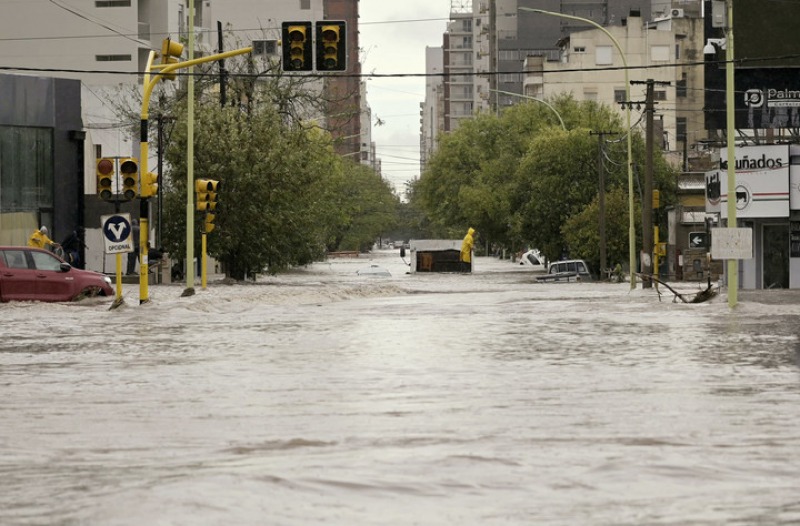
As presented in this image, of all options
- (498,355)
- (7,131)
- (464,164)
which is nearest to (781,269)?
(7,131)

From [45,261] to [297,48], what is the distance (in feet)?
30.5

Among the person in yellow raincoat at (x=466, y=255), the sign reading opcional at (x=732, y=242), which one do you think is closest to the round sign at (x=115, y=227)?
the sign reading opcional at (x=732, y=242)

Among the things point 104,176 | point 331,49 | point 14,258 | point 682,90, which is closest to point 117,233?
point 104,176

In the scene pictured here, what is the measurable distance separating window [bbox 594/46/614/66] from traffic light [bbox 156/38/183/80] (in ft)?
324

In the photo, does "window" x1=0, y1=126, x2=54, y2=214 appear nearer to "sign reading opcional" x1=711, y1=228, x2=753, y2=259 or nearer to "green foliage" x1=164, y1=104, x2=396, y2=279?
"green foliage" x1=164, y1=104, x2=396, y2=279

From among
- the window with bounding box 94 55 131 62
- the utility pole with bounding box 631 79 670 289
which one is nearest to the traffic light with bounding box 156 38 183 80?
the utility pole with bounding box 631 79 670 289

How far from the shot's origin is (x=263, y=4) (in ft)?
490

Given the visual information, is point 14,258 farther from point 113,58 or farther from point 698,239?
point 113,58

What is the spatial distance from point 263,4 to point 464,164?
152 ft

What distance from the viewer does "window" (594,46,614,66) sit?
132375 millimetres

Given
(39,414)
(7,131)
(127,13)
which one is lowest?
(39,414)

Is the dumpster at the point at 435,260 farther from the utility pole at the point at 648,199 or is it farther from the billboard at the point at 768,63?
the utility pole at the point at 648,199

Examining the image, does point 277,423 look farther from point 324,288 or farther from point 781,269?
point 781,269

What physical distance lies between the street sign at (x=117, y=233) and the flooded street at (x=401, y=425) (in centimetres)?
559
